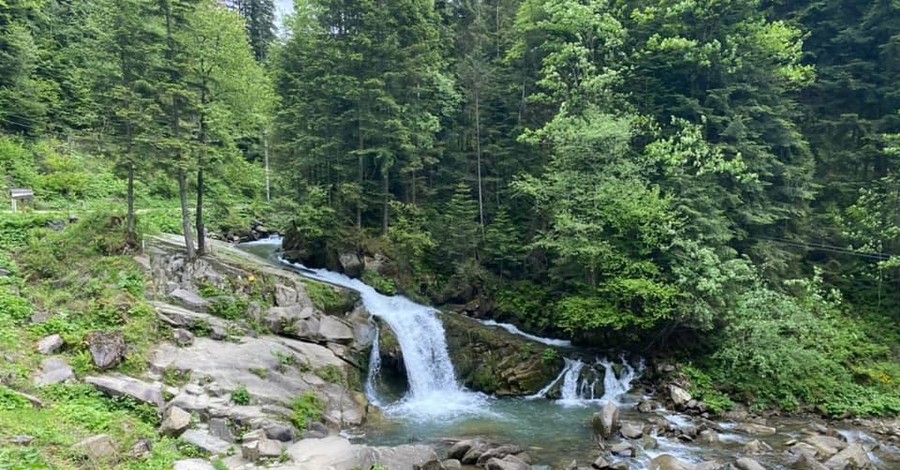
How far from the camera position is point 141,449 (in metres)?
10.2

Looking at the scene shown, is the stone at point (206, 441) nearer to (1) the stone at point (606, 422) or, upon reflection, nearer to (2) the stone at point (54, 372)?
(2) the stone at point (54, 372)

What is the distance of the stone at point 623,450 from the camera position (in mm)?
13828

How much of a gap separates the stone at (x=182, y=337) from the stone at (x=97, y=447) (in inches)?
197

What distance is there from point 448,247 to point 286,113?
9.99m

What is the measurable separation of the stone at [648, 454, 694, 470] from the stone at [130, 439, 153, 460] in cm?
1094

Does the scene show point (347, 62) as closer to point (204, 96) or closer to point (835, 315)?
point (204, 96)

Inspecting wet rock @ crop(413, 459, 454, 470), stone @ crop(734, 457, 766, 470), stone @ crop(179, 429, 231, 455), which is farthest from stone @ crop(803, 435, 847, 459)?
stone @ crop(179, 429, 231, 455)

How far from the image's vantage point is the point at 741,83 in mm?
22969

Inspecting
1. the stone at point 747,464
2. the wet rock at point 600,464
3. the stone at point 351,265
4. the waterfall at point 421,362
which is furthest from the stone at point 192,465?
the stone at point 351,265

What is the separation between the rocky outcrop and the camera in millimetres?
18953

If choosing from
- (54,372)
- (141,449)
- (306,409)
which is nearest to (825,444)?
(306,409)

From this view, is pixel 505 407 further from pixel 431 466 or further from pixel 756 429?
pixel 756 429

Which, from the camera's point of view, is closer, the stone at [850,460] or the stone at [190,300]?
the stone at [850,460]

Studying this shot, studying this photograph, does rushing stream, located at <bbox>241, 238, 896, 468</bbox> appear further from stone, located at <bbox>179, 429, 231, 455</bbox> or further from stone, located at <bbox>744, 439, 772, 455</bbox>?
stone, located at <bbox>179, 429, 231, 455</bbox>
